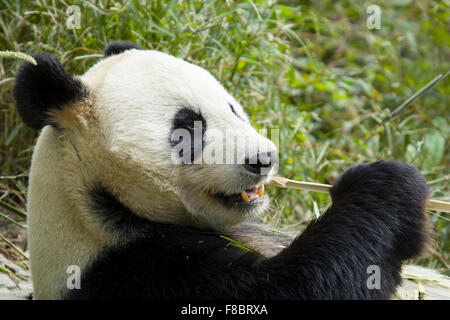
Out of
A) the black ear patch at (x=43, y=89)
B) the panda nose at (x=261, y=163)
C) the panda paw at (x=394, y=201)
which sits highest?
the black ear patch at (x=43, y=89)

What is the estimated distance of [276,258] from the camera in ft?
8.92

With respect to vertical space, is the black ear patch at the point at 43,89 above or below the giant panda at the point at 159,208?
above

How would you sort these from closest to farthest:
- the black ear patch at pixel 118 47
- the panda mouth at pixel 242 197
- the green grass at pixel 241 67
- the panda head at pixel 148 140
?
1. the panda head at pixel 148 140
2. the panda mouth at pixel 242 197
3. the black ear patch at pixel 118 47
4. the green grass at pixel 241 67

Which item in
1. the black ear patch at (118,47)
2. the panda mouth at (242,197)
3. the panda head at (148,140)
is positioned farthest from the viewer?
the black ear patch at (118,47)

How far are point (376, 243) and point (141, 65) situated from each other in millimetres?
1501

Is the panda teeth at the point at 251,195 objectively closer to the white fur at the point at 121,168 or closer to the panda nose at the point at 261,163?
the white fur at the point at 121,168

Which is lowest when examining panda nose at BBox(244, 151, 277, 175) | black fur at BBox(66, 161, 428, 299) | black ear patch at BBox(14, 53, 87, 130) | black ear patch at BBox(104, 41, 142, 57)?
black fur at BBox(66, 161, 428, 299)

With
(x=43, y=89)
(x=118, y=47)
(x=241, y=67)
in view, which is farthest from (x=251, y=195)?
(x=241, y=67)

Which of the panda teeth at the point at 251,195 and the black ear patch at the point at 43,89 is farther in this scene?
the panda teeth at the point at 251,195

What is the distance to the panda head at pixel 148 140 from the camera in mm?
2713

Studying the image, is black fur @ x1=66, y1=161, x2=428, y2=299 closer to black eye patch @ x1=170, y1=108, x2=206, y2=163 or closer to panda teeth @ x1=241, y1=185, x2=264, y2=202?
panda teeth @ x1=241, y1=185, x2=264, y2=202

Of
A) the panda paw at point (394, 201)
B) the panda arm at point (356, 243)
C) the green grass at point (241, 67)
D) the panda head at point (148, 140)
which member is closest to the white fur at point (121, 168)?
the panda head at point (148, 140)

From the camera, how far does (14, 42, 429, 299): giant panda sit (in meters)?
2.64

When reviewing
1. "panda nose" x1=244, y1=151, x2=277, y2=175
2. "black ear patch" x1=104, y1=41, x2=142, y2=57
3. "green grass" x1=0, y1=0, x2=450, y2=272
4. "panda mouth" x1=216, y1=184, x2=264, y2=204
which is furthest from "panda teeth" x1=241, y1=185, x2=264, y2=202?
"green grass" x1=0, y1=0, x2=450, y2=272
